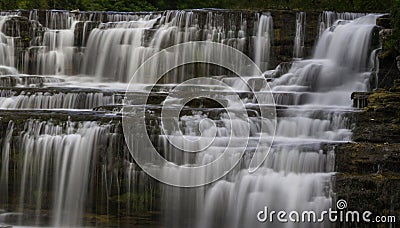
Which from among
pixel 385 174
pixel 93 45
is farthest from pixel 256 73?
pixel 385 174

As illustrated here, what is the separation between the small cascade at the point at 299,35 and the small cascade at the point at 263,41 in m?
0.82

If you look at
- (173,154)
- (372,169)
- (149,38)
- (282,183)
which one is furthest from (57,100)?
(372,169)

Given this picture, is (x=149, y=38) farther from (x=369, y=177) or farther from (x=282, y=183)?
(x=369, y=177)

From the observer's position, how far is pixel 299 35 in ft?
71.1

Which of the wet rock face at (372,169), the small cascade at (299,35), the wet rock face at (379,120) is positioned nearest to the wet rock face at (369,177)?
the wet rock face at (372,169)

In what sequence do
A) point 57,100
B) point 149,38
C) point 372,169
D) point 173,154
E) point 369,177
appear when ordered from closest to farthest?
point 369,177
point 372,169
point 173,154
point 57,100
point 149,38

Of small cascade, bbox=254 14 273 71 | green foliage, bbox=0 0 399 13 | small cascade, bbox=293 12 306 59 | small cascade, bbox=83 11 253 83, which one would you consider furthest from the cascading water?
green foliage, bbox=0 0 399 13

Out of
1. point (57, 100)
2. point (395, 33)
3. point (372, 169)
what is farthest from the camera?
point (57, 100)

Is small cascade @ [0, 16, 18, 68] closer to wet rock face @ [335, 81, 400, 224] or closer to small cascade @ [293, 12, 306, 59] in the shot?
small cascade @ [293, 12, 306, 59]

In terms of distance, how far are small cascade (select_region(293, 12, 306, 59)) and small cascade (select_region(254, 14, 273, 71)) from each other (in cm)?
82

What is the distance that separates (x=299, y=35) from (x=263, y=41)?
114cm

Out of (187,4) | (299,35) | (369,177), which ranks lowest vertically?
(369,177)

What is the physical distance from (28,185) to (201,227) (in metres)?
3.87

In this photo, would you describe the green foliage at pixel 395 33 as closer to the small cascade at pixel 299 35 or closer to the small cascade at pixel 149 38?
the small cascade at pixel 299 35
